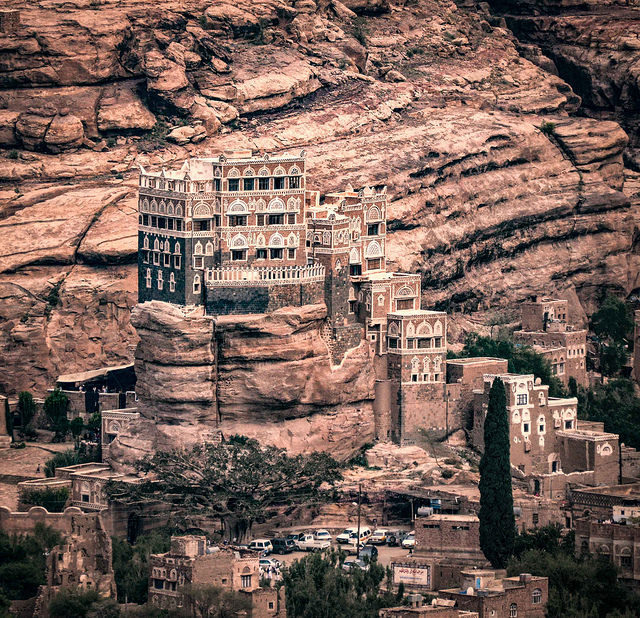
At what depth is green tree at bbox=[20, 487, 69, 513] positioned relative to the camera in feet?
482

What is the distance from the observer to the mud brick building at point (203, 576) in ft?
427

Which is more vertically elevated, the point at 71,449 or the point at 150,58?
the point at 150,58

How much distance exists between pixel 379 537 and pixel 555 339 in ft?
85.9

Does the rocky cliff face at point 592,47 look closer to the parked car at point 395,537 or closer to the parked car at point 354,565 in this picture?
the parked car at point 395,537

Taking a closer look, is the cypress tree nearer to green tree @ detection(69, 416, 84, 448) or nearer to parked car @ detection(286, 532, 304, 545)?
parked car @ detection(286, 532, 304, 545)

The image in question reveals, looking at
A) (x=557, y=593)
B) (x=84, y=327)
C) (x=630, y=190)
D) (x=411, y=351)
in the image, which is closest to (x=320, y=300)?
(x=411, y=351)

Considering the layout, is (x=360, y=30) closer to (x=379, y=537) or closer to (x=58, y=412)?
(x=58, y=412)

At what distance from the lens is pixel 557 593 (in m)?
131

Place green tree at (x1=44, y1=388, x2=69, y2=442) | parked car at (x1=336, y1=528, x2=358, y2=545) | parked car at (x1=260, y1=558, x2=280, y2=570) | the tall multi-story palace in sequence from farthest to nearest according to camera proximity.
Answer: green tree at (x1=44, y1=388, x2=69, y2=442) < the tall multi-story palace < parked car at (x1=336, y1=528, x2=358, y2=545) < parked car at (x1=260, y1=558, x2=280, y2=570)

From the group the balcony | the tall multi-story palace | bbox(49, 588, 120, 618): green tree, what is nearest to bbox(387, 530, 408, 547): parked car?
the tall multi-story palace

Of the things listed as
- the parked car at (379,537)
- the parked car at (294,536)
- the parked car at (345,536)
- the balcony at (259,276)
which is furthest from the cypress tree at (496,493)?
the balcony at (259,276)

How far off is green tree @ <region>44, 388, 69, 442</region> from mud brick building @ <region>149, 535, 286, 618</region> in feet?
75.7

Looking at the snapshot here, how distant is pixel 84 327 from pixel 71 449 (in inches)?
352

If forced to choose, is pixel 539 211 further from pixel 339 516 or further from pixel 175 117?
pixel 339 516
